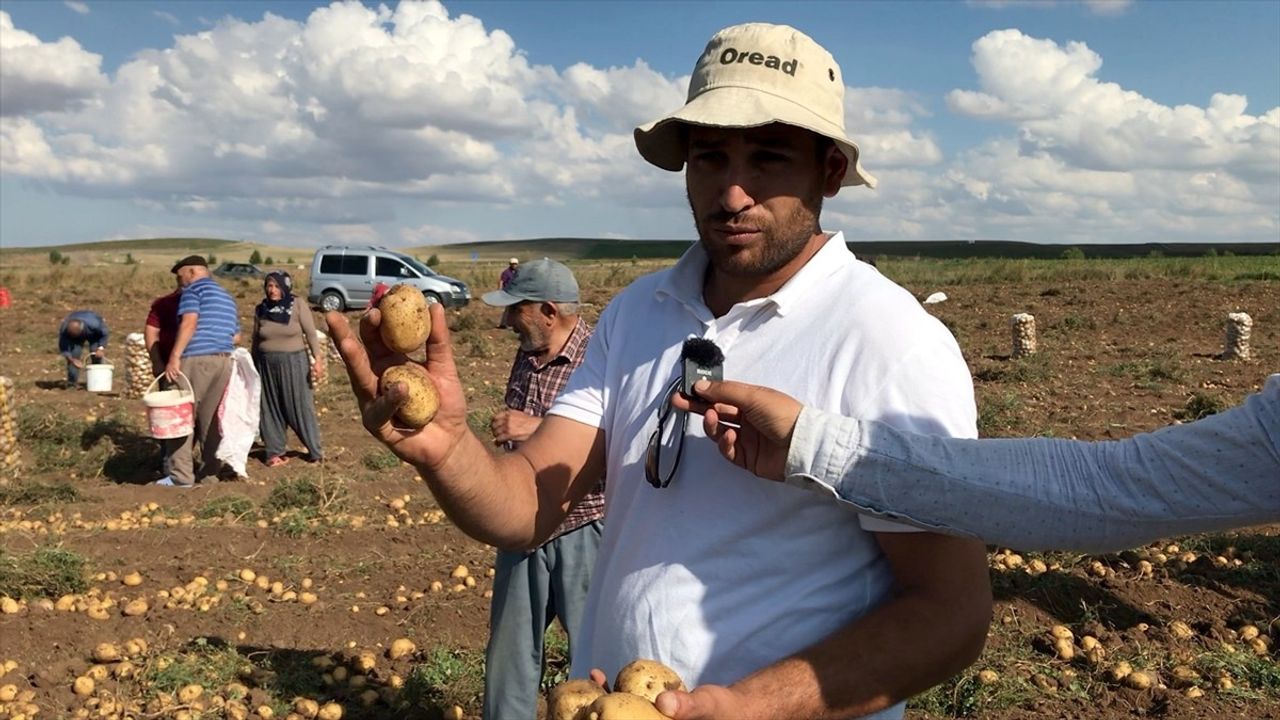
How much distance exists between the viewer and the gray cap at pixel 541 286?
4.24 m

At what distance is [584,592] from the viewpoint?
3896 mm

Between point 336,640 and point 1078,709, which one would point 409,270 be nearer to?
point 336,640

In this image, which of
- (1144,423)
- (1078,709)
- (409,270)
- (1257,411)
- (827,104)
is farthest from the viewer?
(409,270)

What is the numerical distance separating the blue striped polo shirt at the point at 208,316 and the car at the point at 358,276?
50.7 ft

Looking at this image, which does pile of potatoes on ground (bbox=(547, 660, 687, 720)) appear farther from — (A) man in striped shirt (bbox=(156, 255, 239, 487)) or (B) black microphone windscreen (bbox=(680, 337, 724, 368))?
(A) man in striped shirt (bbox=(156, 255, 239, 487))

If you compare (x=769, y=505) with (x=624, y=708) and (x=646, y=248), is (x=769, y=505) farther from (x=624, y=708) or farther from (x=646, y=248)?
(x=646, y=248)

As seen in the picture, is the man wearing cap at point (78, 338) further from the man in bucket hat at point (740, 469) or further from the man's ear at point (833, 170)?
the man's ear at point (833, 170)

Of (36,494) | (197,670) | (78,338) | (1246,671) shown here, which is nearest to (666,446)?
(197,670)

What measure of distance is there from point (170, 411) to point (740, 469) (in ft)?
24.3

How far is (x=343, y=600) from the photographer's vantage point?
595 centimetres

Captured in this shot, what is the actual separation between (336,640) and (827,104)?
4538mm

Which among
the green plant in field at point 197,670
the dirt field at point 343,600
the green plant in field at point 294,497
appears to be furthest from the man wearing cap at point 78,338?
the green plant in field at point 197,670

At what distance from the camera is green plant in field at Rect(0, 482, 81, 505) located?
313 inches

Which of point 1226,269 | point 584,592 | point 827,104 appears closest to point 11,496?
point 584,592
